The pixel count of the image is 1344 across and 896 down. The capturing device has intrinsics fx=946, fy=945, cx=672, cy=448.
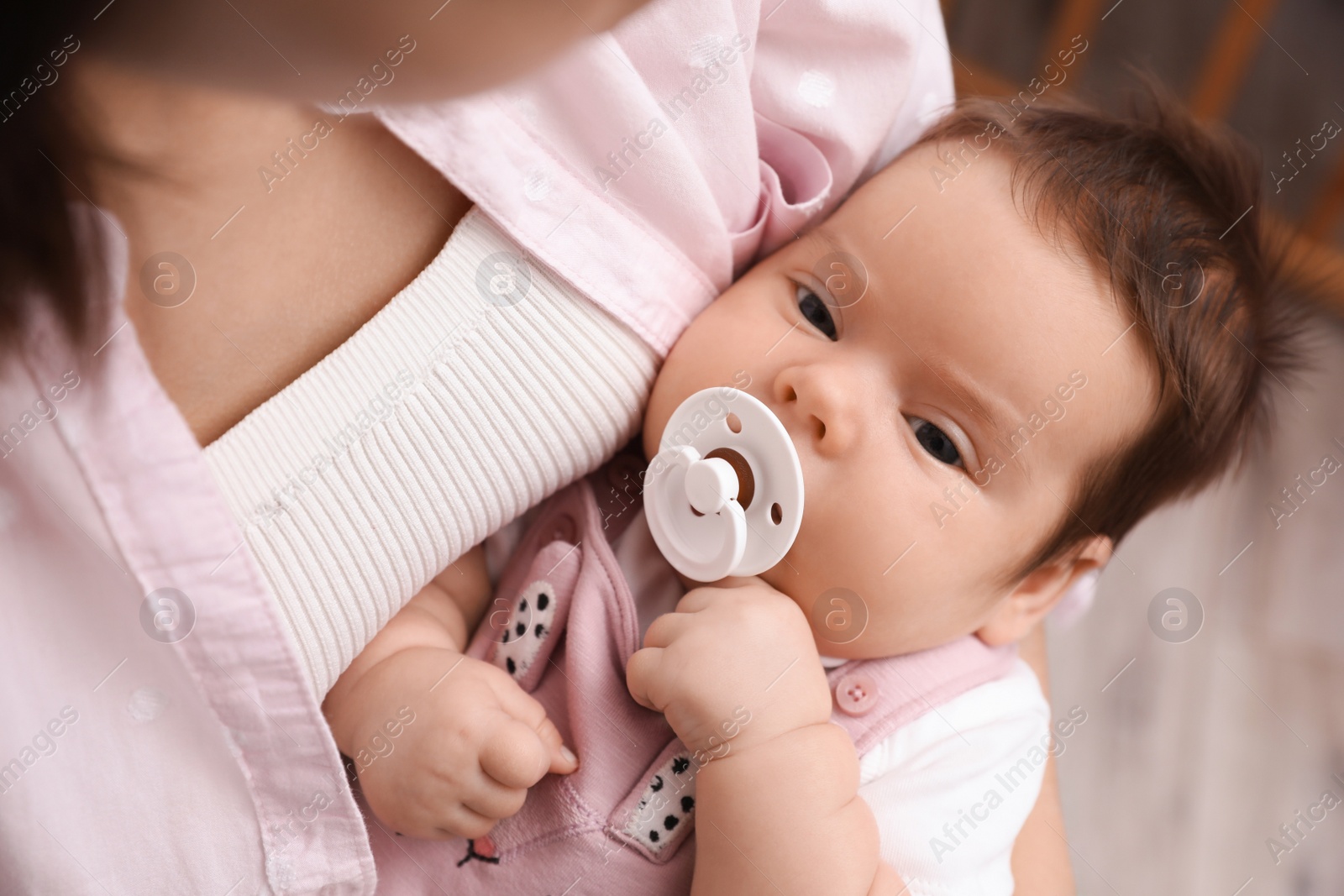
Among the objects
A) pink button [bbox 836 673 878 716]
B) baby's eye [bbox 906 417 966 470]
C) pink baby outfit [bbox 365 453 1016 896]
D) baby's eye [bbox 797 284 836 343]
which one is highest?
baby's eye [bbox 797 284 836 343]

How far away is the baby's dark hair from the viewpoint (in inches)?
28.3

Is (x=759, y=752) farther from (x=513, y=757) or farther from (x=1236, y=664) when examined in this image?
(x=1236, y=664)

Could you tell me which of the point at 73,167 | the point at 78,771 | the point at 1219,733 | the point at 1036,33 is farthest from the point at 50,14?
the point at 1036,33

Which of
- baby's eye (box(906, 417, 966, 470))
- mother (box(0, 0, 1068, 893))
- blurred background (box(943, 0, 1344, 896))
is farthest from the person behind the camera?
blurred background (box(943, 0, 1344, 896))

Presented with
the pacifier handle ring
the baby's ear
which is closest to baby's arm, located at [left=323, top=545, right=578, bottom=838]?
the pacifier handle ring

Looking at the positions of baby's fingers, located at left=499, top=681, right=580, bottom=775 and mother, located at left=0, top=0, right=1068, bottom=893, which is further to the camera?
baby's fingers, located at left=499, top=681, right=580, bottom=775

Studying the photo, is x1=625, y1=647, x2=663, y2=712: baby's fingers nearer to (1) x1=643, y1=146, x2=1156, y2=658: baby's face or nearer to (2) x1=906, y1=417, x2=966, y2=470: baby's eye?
(1) x1=643, y1=146, x2=1156, y2=658: baby's face

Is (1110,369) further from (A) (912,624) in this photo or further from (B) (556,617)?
(B) (556,617)

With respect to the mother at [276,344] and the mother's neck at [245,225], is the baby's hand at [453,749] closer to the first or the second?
the mother at [276,344]

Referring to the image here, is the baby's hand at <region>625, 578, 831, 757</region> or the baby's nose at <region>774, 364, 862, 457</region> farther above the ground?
the baby's nose at <region>774, 364, 862, 457</region>

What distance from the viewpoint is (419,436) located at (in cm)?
65

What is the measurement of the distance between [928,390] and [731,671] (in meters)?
0.25

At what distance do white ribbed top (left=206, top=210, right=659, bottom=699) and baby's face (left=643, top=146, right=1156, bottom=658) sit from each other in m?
0.09

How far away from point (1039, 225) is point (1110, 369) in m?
0.12
